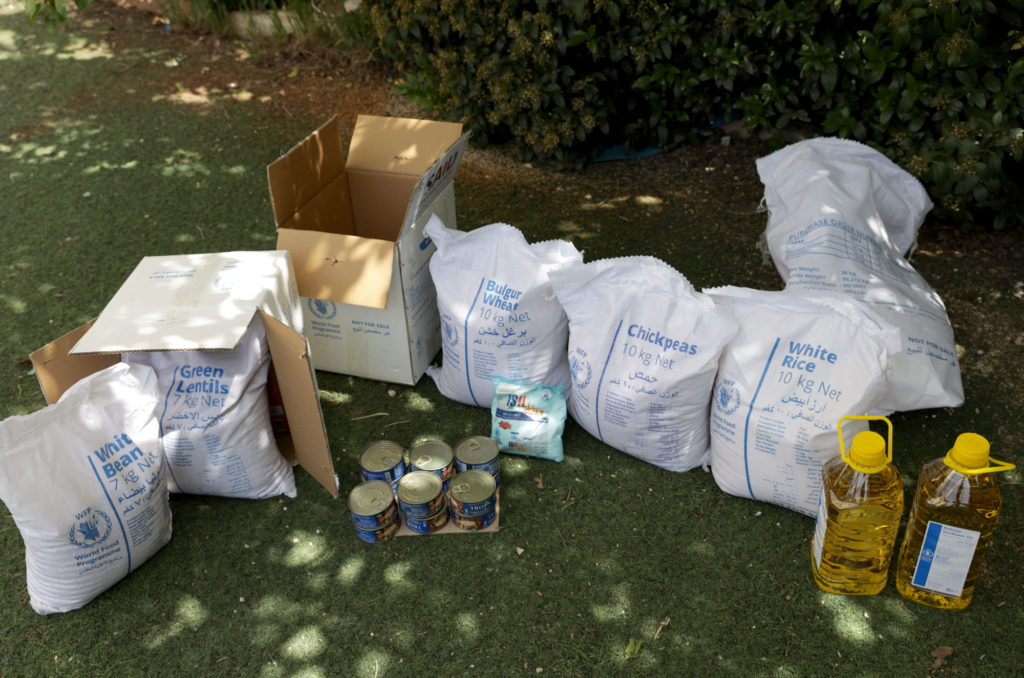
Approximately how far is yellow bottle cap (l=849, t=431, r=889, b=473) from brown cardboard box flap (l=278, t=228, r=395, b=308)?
→ 140 cm

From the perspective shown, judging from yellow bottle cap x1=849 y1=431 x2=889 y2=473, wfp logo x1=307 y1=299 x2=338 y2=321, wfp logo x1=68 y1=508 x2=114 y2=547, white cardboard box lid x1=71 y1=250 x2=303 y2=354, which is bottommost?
wfp logo x1=68 y1=508 x2=114 y2=547

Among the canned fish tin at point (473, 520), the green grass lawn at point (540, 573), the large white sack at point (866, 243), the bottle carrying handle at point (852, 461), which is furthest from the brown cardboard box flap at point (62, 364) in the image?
the large white sack at point (866, 243)

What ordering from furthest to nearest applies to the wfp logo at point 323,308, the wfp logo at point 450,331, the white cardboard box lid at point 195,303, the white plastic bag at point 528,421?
the wfp logo at point 323,308 → the wfp logo at point 450,331 → the white plastic bag at point 528,421 → the white cardboard box lid at point 195,303

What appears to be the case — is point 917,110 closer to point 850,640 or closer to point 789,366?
point 789,366

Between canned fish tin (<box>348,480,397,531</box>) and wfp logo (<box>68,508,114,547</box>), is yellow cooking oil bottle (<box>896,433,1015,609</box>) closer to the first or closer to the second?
canned fish tin (<box>348,480,397,531</box>)

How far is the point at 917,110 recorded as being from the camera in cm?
309

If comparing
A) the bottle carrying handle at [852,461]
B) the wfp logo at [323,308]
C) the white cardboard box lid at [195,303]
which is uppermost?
the white cardboard box lid at [195,303]

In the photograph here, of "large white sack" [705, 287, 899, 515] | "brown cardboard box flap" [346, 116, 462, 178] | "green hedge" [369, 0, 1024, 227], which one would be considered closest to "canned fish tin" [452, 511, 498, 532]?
"large white sack" [705, 287, 899, 515]

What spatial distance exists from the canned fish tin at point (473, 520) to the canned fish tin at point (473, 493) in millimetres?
13

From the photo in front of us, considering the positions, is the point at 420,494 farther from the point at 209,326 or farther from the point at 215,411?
the point at 209,326

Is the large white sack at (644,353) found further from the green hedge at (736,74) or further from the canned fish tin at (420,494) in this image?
the green hedge at (736,74)

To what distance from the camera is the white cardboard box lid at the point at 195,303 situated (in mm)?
2127

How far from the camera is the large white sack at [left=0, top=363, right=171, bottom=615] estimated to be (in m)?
1.92

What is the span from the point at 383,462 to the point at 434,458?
0.15 meters
